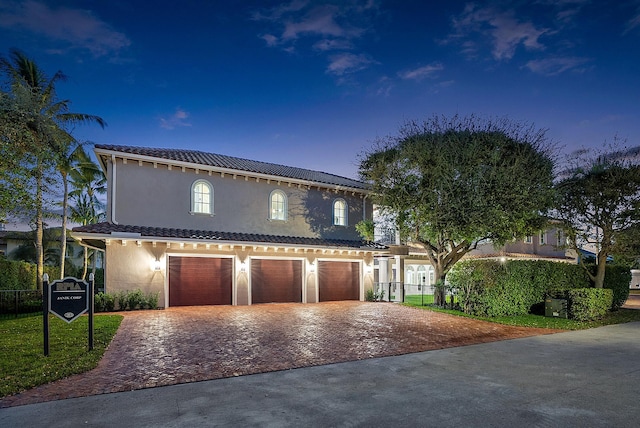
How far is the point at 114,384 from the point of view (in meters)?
5.69

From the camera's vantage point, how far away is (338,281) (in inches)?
795

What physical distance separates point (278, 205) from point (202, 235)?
451cm

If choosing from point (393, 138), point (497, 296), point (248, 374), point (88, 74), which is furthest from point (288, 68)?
point (248, 374)

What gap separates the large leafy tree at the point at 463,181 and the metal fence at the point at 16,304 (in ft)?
49.5

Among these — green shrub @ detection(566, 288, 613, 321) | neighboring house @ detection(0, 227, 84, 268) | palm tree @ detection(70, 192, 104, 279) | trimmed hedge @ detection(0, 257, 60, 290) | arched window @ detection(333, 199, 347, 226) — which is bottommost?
green shrub @ detection(566, 288, 613, 321)

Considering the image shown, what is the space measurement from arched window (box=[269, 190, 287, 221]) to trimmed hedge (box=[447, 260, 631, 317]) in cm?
855

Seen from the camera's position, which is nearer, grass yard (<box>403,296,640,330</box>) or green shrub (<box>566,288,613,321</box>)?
grass yard (<box>403,296,640,330</box>)

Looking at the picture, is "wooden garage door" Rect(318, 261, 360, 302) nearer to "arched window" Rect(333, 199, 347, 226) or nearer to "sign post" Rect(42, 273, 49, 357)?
"arched window" Rect(333, 199, 347, 226)

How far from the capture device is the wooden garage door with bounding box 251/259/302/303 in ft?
58.6

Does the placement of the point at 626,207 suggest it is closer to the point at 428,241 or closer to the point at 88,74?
the point at 428,241

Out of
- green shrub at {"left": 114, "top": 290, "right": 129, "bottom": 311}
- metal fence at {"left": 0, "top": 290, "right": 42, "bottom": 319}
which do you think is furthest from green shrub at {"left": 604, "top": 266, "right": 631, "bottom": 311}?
metal fence at {"left": 0, "top": 290, "right": 42, "bottom": 319}

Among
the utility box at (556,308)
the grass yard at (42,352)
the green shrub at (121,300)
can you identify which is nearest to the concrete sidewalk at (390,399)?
the grass yard at (42,352)

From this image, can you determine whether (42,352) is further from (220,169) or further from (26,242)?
(26,242)

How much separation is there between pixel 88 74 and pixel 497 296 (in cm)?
2048
